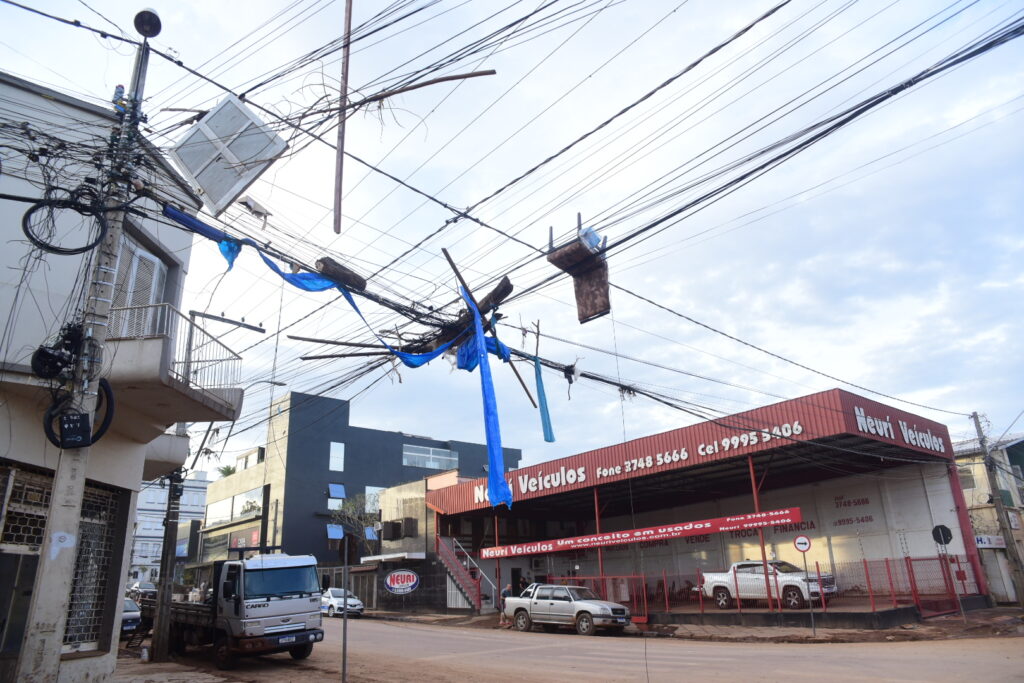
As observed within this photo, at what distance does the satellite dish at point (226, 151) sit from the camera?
9.80 metres

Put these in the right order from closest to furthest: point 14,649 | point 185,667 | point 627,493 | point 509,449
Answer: point 14,649, point 185,667, point 627,493, point 509,449

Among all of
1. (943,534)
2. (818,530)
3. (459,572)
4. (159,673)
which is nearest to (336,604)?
(459,572)

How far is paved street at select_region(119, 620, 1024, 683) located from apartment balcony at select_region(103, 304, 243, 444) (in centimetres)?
513

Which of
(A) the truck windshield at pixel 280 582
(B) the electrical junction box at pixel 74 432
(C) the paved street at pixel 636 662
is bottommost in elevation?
(C) the paved street at pixel 636 662

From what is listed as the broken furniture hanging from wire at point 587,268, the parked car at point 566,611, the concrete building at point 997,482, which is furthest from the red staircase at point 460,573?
the broken furniture hanging from wire at point 587,268

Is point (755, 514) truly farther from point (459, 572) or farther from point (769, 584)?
point (459, 572)

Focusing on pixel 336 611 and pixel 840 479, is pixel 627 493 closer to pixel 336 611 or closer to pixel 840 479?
pixel 840 479

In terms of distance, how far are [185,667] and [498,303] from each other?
11128 millimetres

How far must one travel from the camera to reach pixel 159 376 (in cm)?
1032

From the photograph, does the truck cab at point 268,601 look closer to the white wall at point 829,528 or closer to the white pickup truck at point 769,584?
the white pickup truck at point 769,584

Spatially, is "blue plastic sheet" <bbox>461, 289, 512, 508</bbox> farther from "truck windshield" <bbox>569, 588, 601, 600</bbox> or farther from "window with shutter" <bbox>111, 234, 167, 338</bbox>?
"truck windshield" <bbox>569, 588, 601, 600</bbox>

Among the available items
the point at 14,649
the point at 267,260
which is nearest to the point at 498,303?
the point at 267,260

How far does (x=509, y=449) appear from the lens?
65.4m

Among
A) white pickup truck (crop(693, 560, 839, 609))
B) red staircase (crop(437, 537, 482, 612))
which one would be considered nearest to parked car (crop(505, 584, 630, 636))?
white pickup truck (crop(693, 560, 839, 609))
